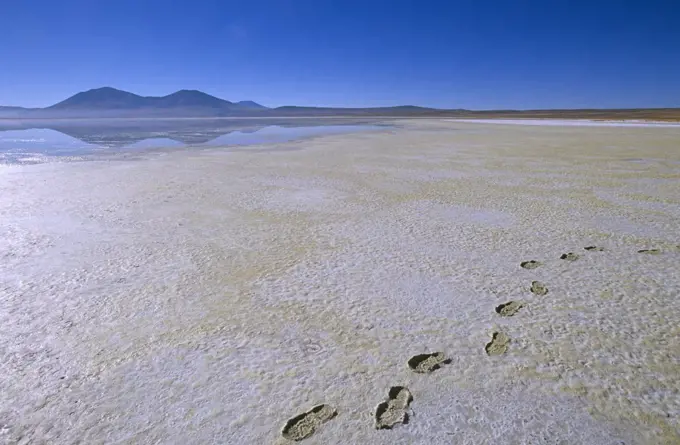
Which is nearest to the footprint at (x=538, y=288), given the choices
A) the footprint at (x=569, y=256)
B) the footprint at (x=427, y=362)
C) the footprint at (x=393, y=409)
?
the footprint at (x=569, y=256)

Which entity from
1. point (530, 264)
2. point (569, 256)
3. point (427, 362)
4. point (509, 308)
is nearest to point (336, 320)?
point (427, 362)

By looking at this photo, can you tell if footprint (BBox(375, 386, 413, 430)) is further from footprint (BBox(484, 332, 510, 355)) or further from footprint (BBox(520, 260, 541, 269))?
footprint (BBox(520, 260, 541, 269))

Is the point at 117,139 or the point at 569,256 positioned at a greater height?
the point at 117,139

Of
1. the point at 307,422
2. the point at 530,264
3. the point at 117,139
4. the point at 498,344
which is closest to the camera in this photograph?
the point at 307,422

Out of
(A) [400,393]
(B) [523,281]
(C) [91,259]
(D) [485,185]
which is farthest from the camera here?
(D) [485,185]

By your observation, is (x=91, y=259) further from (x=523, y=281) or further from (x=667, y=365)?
(x=667, y=365)

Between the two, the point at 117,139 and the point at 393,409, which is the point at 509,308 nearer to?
the point at 393,409

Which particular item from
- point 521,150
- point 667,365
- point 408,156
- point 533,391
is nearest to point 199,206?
point 533,391

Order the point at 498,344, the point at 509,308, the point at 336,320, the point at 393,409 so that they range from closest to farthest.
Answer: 1. the point at 393,409
2. the point at 498,344
3. the point at 336,320
4. the point at 509,308
